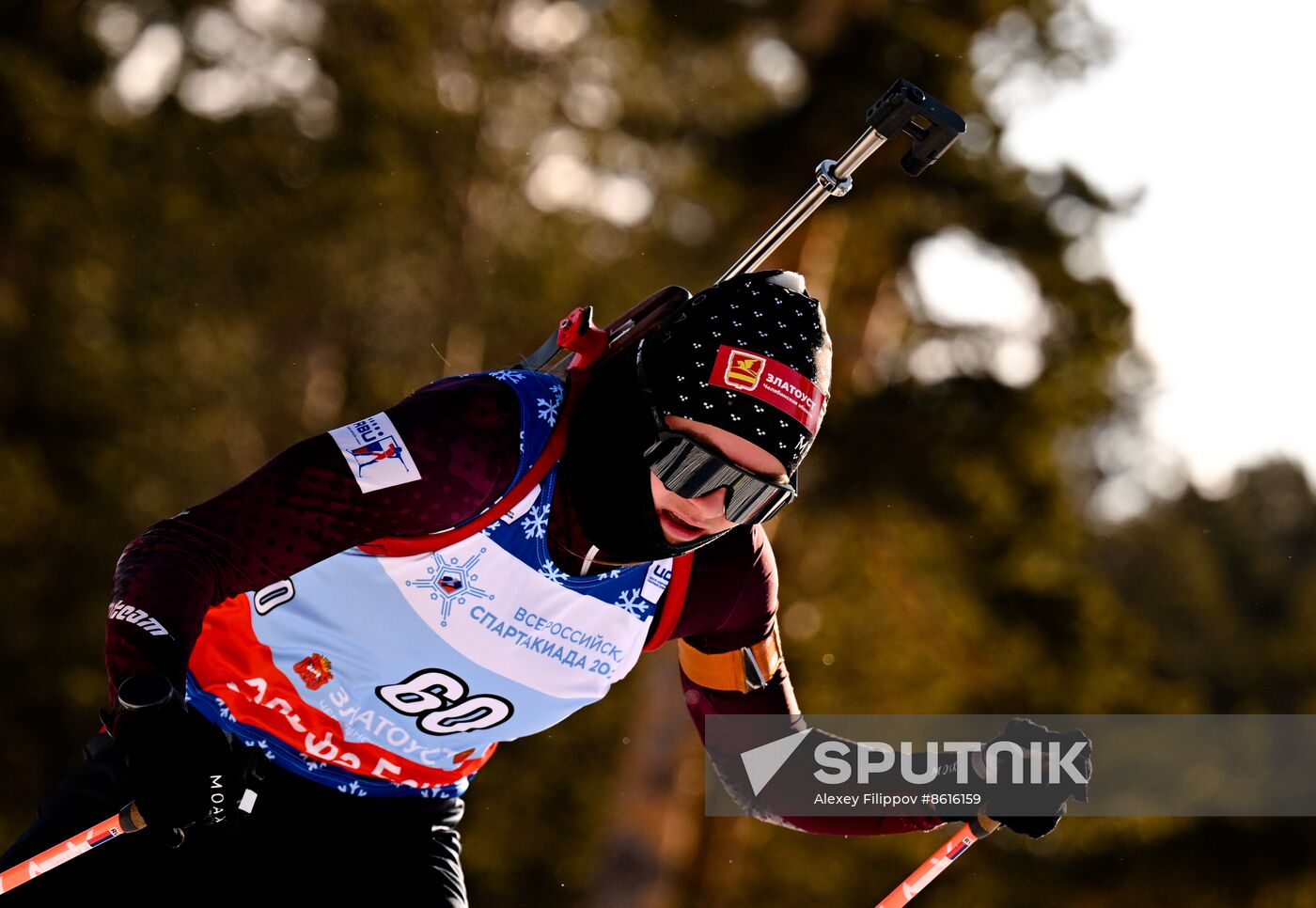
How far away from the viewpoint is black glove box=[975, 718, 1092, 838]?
3016 millimetres

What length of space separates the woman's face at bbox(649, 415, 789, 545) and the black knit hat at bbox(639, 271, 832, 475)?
0.02 metres

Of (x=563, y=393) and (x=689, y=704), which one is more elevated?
(x=563, y=393)

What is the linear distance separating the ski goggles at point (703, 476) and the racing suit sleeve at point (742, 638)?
0.33m

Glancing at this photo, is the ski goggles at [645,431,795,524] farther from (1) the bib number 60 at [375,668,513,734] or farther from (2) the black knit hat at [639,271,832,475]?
(1) the bib number 60 at [375,668,513,734]

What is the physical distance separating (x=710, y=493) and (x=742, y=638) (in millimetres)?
612

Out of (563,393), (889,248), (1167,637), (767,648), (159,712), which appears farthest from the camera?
(1167,637)

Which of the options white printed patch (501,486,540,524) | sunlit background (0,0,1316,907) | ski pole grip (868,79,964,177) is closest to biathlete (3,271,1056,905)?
white printed patch (501,486,540,524)

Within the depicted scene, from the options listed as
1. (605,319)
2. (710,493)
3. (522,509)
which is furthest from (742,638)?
(605,319)

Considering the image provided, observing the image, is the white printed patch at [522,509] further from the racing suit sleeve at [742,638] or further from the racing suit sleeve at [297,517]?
the racing suit sleeve at [742,638]

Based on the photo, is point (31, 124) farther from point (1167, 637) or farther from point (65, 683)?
point (1167, 637)

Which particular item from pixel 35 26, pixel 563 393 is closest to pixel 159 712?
pixel 563 393

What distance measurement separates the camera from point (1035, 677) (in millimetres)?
12305

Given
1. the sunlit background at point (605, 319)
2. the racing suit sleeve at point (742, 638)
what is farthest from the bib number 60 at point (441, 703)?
the sunlit background at point (605, 319)

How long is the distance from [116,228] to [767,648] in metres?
13.7
